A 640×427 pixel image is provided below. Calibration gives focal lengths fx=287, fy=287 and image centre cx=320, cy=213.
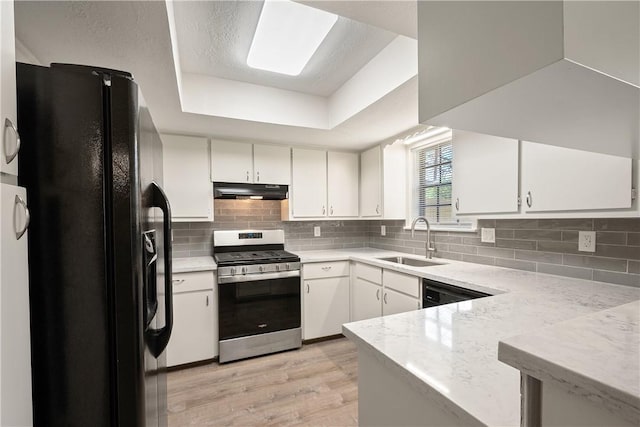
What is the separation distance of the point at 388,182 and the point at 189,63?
86.1 inches

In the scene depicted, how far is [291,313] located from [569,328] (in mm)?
2621

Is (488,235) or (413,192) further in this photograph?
(413,192)

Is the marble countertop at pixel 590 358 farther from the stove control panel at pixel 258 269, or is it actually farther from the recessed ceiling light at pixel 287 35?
the stove control panel at pixel 258 269

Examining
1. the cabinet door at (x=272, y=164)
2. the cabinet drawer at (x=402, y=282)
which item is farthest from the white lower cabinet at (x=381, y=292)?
the cabinet door at (x=272, y=164)

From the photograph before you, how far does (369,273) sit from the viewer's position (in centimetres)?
283

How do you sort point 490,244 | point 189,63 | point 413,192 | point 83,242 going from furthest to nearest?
point 413,192 < point 490,244 < point 189,63 < point 83,242

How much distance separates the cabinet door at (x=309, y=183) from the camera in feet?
10.7

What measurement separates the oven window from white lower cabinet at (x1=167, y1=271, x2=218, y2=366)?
96 millimetres

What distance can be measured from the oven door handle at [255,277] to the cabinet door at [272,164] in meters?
0.99

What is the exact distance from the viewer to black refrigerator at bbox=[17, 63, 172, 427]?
0.74 m

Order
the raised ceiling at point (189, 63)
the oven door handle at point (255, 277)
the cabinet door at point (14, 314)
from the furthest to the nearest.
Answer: the oven door handle at point (255, 277)
the raised ceiling at point (189, 63)
the cabinet door at point (14, 314)

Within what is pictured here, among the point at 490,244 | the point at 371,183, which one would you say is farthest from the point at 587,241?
the point at 371,183

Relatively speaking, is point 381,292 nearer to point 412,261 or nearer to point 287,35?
point 412,261

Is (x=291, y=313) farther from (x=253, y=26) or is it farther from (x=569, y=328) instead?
(x=569, y=328)
